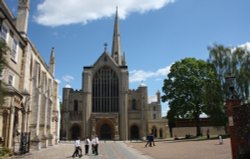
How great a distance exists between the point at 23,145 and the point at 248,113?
57.3 ft

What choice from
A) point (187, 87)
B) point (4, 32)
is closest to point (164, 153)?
point (4, 32)

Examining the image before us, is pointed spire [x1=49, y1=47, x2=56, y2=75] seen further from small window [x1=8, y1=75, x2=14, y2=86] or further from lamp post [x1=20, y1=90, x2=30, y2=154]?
small window [x1=8, y1=75, x2=14, y2=86]

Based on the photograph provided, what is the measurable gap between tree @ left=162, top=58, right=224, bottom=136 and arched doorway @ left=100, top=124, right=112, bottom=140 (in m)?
19.1

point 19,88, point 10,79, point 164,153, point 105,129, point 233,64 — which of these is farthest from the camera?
point 105,129

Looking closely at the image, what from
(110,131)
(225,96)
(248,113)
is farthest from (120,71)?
(248,113)

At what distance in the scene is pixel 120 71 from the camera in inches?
2454

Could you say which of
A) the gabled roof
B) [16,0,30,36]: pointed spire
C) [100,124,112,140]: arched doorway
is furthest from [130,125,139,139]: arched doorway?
[16,0,30,36]: pointed spire

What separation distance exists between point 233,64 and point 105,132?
3323 centimetres

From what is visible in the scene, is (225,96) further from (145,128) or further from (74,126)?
(74,126)

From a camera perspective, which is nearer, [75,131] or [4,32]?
[4,32]

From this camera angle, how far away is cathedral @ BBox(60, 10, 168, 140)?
58344 millimetres

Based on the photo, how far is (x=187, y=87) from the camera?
4325cm

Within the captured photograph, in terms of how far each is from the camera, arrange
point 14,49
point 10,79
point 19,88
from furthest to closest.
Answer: point 19,88, point 14,49, point 10,79

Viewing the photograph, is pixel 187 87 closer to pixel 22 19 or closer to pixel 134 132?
pixel 134 132
